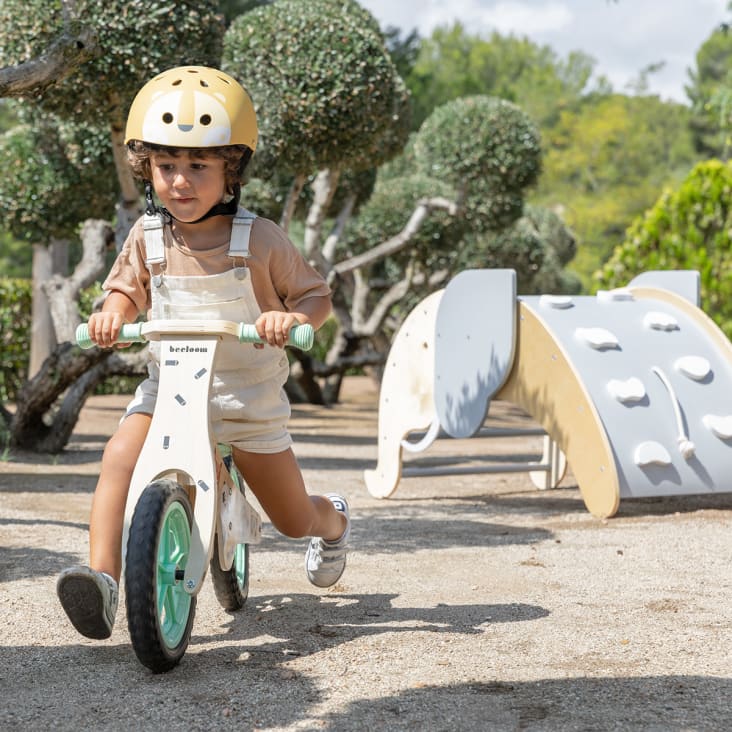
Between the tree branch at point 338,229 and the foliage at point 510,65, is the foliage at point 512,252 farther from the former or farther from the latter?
the foliage at point 510,65

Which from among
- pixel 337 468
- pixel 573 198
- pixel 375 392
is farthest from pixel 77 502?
pixel 573 198

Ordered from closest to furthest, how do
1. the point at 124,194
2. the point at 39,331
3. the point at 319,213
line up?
1. the point at 124,194
2. the point at 319,213
3. the point at 39,331

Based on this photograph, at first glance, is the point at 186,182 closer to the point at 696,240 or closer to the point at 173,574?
the point at 173,574

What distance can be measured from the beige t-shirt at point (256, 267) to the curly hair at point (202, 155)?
0.15 m

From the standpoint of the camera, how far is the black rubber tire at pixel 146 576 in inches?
113

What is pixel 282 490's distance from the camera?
3.45 m

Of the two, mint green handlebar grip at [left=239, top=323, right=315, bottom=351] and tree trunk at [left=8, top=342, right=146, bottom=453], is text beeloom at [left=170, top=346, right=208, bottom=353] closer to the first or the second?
mint green handlebar grip at [left=239, top=323, right=315, bottom=351]

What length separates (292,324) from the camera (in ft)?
10.0

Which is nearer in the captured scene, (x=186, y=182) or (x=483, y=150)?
(x=186, y=182)

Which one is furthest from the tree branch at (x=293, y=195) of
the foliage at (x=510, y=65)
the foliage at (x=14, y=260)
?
the foliage at (x=510, y=65)

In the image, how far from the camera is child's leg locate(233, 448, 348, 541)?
341 cm

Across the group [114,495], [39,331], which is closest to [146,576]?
[114,495]

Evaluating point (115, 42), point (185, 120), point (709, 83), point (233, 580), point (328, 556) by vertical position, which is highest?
point (709, 83)

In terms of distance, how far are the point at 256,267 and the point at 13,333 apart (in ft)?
49.7
